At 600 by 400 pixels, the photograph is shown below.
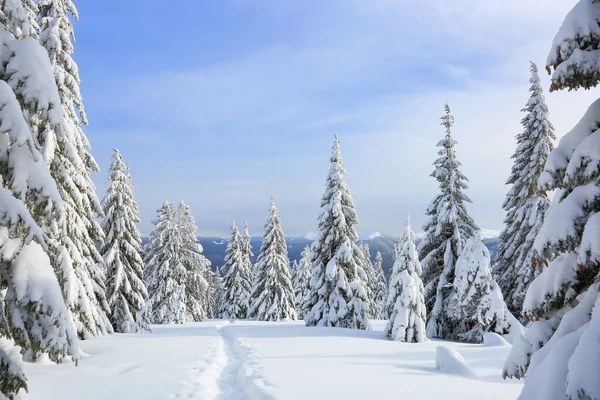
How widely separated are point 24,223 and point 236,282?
163 feet

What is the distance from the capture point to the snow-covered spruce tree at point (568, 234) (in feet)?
16.3

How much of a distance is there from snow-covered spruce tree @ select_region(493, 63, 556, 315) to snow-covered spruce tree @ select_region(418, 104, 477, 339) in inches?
105

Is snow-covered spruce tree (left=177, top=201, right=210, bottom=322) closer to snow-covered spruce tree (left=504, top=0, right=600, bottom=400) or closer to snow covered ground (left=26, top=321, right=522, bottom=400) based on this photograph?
snow covered ground (left=26, top=321, right=522, bottom=400)

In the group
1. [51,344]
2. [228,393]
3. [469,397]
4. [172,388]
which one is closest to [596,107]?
[469,397]

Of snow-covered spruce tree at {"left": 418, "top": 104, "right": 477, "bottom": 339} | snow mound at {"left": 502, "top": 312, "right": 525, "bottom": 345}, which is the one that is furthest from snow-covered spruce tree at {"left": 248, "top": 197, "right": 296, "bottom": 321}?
snow mound at {"left": 502, "top": 312, "right": 525, "bottom": 345}

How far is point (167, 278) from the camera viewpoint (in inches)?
1674

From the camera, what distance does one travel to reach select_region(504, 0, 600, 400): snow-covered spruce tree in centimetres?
497

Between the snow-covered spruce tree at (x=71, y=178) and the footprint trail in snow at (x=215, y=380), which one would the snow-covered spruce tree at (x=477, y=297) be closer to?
the footprint trail in snow at (x=215, y=380)

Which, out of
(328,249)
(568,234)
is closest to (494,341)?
(328,249)

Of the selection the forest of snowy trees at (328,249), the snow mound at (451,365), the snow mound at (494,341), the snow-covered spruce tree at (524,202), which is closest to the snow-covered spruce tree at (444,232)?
the forest of snowy trees at (328,249)

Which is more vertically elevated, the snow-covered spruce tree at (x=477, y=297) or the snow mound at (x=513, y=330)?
the snow-covered spruce tree at (x=477, y=297)

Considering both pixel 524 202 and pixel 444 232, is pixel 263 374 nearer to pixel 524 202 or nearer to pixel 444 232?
pixel 444 232

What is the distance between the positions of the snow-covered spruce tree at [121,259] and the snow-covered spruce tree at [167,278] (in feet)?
45.6

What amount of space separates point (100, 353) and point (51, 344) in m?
9.68
